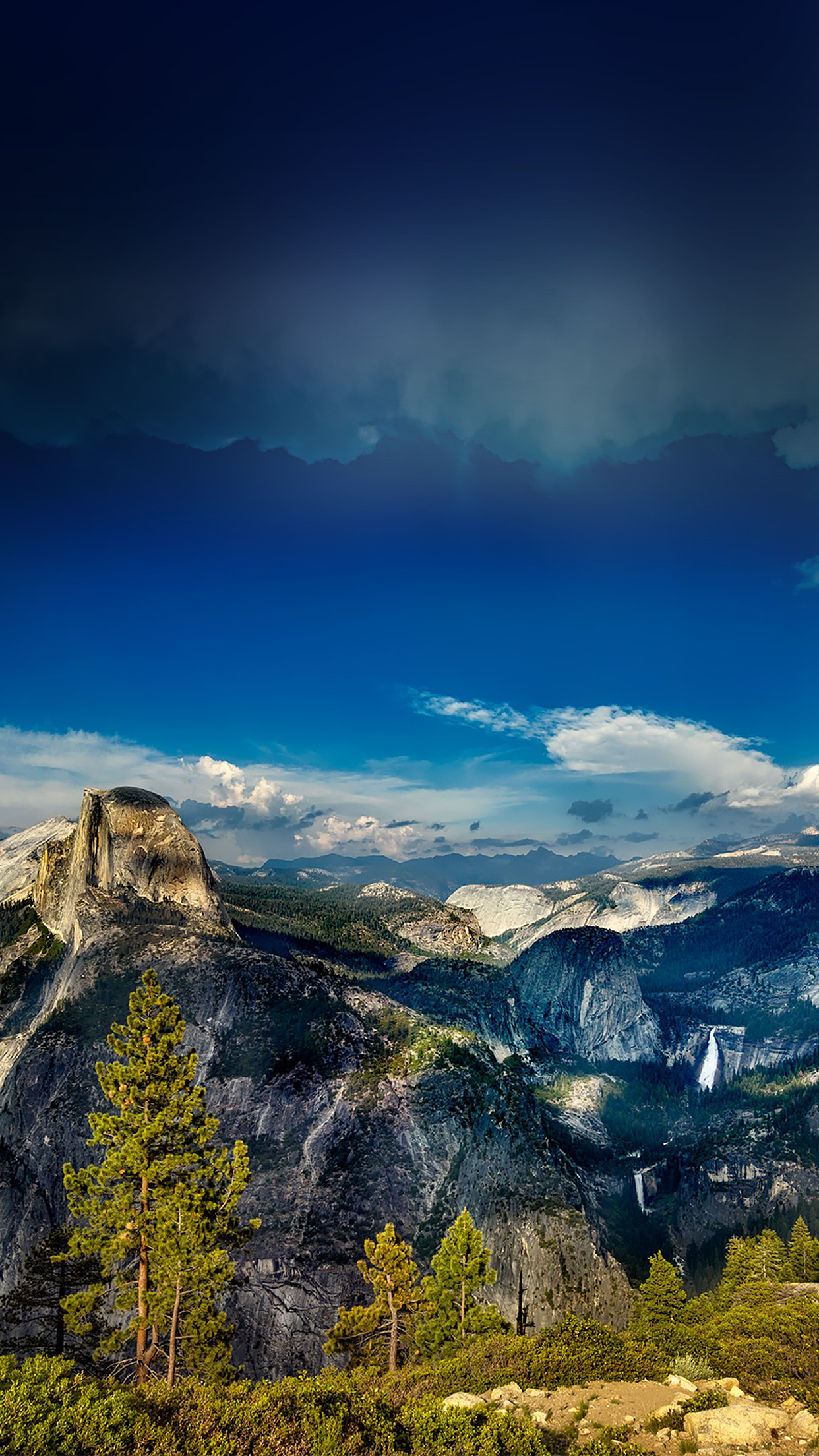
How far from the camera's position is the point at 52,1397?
16812 millimetres

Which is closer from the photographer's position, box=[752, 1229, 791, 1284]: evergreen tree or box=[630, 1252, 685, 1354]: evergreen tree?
box=[630, 1252, 685, 1354]: evergreen tree

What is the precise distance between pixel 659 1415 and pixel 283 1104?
212ft

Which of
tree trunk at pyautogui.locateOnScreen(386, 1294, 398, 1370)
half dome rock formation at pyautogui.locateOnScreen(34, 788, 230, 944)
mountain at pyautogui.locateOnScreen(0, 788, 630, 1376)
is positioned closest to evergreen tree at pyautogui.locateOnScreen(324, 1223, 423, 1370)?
tree trunk at pyautogui.locateOnScreen(386, 1294, 398, 1370)

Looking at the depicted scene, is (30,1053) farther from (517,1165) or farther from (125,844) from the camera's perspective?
(517,1165)

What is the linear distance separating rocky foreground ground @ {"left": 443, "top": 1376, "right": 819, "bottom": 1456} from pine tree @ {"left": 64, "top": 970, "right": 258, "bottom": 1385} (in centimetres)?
1377

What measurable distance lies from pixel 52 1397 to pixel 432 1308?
127ft

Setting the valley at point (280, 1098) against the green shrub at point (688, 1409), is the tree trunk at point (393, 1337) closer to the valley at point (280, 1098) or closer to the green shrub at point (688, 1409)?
the valley at point (280, 1098)

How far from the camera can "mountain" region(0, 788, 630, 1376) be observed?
206 ft

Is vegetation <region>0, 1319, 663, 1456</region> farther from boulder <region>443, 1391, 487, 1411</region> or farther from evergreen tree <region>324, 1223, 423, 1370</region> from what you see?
evergreen tree <region>324, 1223, 423, 1370</region>

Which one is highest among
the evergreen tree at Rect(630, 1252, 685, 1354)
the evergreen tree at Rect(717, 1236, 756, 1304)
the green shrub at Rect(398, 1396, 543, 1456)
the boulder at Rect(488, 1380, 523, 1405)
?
the green shrub at Rect(398, 1396, 543, 1456)

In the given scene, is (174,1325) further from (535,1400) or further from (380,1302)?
(380,1302)

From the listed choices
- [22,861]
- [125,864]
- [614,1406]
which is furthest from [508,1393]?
[22,861]

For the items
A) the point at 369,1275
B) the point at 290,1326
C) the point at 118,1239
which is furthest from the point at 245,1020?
the point at 118,1239

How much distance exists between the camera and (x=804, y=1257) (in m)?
81.2
